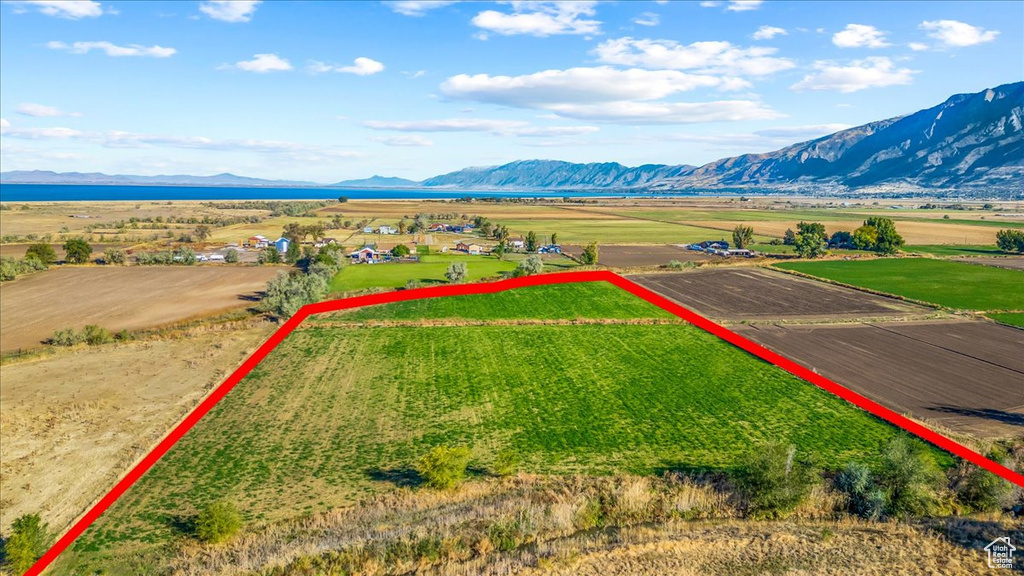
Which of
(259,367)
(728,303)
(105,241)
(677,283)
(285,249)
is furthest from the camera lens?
(105,241)

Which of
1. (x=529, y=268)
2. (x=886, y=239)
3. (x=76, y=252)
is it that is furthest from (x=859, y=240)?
(x=76, y=252)

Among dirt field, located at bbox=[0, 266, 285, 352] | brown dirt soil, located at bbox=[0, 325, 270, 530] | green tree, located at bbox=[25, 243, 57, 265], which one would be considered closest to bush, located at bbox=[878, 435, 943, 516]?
brown dirt soil, located at bbox=[0, 325, 270, 530]

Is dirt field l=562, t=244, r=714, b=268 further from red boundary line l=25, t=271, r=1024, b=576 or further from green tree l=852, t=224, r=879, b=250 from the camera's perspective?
green tree l=852, t=224, r=879, b=250

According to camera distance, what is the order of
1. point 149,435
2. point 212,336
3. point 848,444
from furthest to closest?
point 212,336 → point 149,435 → point 848,444

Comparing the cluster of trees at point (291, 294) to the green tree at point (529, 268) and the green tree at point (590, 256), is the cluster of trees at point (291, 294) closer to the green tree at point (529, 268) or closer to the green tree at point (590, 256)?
the green tree at point (529, 268)

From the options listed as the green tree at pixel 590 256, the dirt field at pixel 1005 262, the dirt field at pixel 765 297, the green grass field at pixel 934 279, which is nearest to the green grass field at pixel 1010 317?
the green grass field at pixel 934 279

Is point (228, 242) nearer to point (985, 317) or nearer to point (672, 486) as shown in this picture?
point (672, 486)

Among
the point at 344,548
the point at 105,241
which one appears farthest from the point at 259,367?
the point at 105,241
